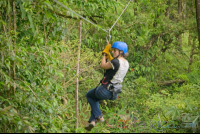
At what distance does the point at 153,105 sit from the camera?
6125 millimetres

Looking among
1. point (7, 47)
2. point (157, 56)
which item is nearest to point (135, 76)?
point (157, 56)

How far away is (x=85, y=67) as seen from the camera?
16.5 ft

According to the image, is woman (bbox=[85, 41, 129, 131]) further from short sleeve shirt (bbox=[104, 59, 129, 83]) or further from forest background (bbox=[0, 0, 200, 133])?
forest background (bbox=[0, 0, 200, 133])

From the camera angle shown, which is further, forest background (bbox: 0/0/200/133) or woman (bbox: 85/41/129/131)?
woman (bbox: 85/41/129/131)

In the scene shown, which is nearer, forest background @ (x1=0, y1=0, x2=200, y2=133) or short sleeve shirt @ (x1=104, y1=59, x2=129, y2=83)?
forest background @ (x1=0, y1=0, x2=200, y2=133)

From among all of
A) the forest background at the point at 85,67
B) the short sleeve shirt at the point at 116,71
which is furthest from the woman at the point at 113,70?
the forest background at the point at 85,67

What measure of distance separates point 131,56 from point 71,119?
3.69 meters

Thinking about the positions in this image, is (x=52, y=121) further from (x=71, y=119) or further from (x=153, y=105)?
(x=153, y=105)

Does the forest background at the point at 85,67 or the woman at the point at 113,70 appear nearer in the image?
the forest background at the point at 85,67

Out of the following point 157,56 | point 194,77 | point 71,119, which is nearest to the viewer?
point 71,119

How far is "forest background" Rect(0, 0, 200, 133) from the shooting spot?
8.93ft

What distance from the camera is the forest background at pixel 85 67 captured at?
2.72 metres

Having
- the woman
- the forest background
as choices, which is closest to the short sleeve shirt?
the woman

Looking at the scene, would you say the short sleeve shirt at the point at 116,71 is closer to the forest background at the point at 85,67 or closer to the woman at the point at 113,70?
the woman at the point at 113,70
